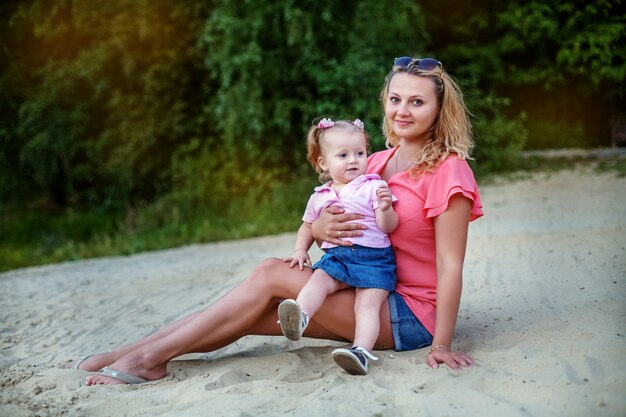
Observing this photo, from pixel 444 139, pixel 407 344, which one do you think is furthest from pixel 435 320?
pixel 444 139

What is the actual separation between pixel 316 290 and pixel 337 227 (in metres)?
0.30

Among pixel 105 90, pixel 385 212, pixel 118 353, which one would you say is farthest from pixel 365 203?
pixel 105 90

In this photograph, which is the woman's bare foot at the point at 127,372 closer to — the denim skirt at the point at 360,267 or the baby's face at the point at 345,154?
the denim skirt at the point at 360,267

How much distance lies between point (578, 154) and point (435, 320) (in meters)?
8.40

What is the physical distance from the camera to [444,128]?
11.3 ft

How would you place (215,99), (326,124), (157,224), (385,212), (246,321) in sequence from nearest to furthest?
(385,212) < (246,321) < (326,124) < (157,224) < (215,99)

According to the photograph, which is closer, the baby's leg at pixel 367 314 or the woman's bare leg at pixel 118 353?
the baby's leg at pixel 367 314

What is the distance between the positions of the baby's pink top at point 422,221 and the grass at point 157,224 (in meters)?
5.50

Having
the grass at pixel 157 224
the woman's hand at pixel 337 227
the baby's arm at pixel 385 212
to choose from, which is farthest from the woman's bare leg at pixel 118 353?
the grass at pixel 157 224

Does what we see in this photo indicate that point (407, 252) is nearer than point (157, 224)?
Yes

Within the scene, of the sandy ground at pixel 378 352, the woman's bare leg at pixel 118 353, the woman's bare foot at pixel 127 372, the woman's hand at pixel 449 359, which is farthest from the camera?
the woman's bare leg at pixel 118 353

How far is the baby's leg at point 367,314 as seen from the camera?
129 inches

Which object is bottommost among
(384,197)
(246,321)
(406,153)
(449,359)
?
(449,359)

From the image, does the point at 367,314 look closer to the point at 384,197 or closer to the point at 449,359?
the point at 449,359
